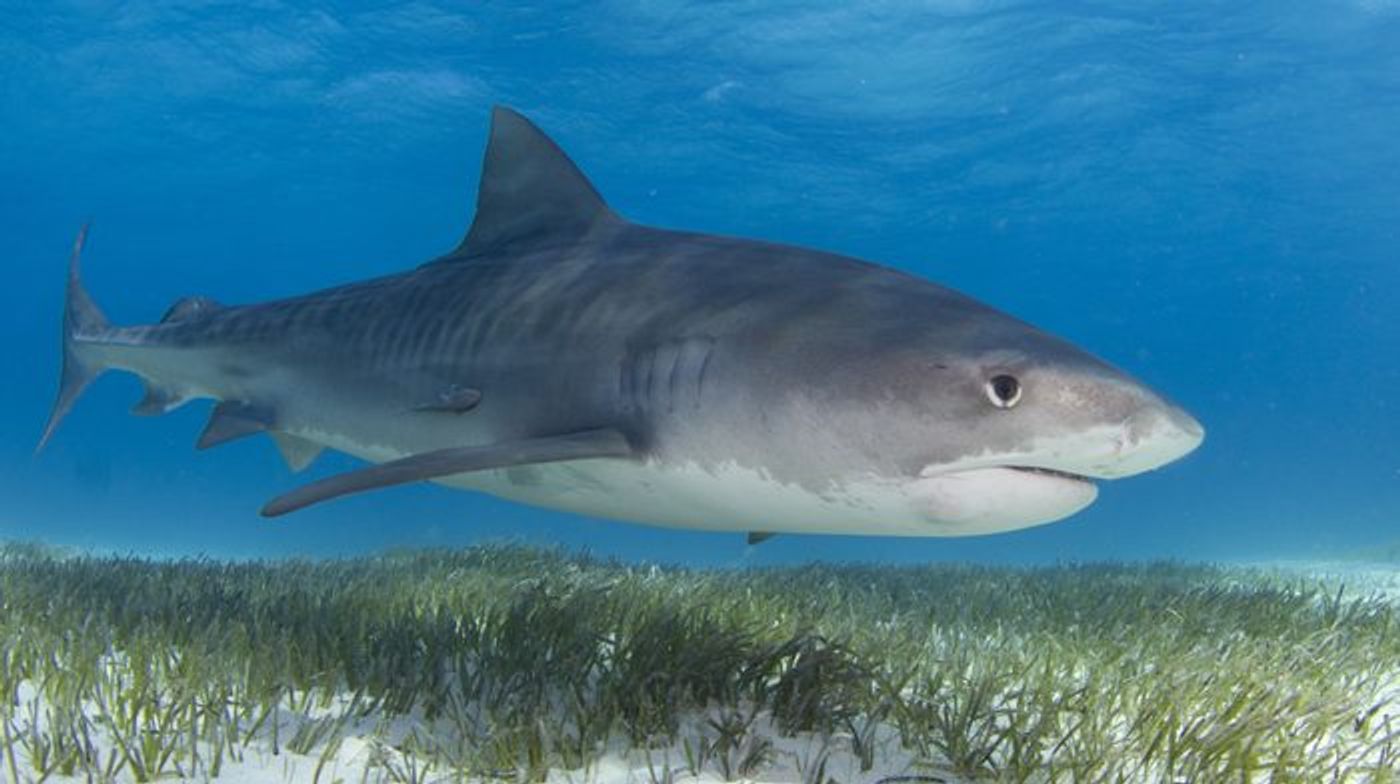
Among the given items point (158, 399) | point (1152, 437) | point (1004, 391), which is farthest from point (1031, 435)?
point (158, 399)

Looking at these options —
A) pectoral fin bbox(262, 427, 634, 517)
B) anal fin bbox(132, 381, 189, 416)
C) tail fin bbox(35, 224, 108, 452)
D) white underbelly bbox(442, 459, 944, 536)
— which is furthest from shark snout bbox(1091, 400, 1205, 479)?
tail fin bbox(35, 224, 108, 452)

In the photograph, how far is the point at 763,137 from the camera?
39844mm

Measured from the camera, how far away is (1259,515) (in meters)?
176

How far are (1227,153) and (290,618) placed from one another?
→ 144 ft

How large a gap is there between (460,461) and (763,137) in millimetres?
37530

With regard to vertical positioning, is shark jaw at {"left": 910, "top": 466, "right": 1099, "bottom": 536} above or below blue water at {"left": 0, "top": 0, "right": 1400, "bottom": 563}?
below

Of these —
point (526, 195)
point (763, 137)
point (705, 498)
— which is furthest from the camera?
point (763, 137)

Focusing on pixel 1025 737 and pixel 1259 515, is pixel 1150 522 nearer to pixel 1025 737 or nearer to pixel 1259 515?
pixel 1259 515

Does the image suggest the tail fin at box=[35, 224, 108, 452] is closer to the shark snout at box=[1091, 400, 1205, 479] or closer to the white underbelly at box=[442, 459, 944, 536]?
the white underbelly at box=[442, 459, 944, 536]

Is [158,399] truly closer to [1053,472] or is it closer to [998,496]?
[998,496]

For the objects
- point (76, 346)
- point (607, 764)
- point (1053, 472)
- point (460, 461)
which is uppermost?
point (76, 346)

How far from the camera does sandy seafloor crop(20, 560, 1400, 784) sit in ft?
8.41

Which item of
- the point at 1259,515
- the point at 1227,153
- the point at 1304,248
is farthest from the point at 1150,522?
the point at 1227,153

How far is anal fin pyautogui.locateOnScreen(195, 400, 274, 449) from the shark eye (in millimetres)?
4837
